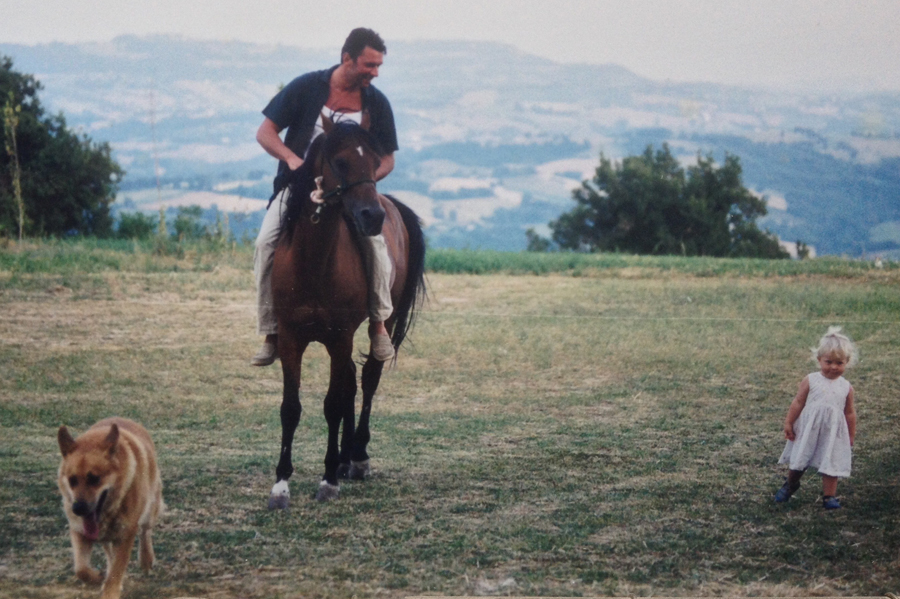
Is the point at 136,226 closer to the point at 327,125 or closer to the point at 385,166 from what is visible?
the point at 385,166

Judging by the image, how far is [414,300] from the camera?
6289 mm

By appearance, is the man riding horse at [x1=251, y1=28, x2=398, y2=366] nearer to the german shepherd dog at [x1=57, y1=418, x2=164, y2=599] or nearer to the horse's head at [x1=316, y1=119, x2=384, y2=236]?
the horse's head at [x1=316, y1=119, x2=384, y2=236]

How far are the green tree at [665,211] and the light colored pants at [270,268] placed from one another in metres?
10.4

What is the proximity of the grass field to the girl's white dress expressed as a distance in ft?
0.79

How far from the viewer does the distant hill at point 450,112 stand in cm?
694

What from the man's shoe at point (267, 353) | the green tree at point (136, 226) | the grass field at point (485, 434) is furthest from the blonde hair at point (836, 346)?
the green tree at point (136, 226)

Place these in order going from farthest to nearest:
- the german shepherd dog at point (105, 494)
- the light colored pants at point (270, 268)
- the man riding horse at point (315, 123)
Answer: the light colored pants at point (270, 268)
the man riding horse at point (315, 123)
the german shepherd dog at point (105, 494)

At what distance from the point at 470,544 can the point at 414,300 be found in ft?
8.87

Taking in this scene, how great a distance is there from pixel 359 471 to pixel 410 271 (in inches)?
61.5

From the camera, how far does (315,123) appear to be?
473 cm

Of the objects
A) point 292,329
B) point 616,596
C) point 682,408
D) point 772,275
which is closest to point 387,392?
point 682,408

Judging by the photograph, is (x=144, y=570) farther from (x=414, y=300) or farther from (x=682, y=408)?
(x=682, y=408)

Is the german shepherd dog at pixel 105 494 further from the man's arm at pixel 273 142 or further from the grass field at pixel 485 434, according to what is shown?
the man's arm at pixel 273 142

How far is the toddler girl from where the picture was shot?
4.41m
